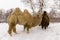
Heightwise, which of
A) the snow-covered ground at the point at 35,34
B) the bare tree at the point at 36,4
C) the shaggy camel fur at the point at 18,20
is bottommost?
the snow-covered ground at the point at 35,34

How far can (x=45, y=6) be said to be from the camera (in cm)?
136

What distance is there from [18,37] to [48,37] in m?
0.18

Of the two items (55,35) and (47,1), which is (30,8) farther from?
(55,35)

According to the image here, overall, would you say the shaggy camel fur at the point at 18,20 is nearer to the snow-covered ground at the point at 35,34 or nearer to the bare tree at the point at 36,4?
the snow-covered ground at the point at 35,34

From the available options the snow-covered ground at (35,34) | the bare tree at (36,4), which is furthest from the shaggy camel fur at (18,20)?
the bare tree at (36,4)

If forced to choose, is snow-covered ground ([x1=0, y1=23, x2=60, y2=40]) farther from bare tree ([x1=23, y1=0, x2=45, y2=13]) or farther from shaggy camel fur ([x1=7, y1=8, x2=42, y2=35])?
bare tree ([x1=23, y1=0, x2=45, y2=13])

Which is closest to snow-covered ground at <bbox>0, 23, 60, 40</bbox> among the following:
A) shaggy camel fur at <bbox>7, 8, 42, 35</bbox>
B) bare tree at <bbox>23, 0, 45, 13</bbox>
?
shaggy camel fur at <bbox>7, 8, 42, 35</bbox>

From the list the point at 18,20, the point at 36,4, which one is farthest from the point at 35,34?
the point at 36,4

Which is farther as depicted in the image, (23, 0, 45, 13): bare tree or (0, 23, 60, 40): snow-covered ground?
(23, 0, 45, 13): bare tree

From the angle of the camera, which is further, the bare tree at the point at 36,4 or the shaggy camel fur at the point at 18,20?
the bare tree at the point at 36,4

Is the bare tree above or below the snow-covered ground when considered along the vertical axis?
above

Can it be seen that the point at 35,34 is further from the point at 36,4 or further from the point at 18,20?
the point at 36,4

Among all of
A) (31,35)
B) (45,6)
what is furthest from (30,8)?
(31,35)

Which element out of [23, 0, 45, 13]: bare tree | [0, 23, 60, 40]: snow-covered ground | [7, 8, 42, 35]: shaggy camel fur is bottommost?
[0, 23, 60, 40]: snow-covered ground
